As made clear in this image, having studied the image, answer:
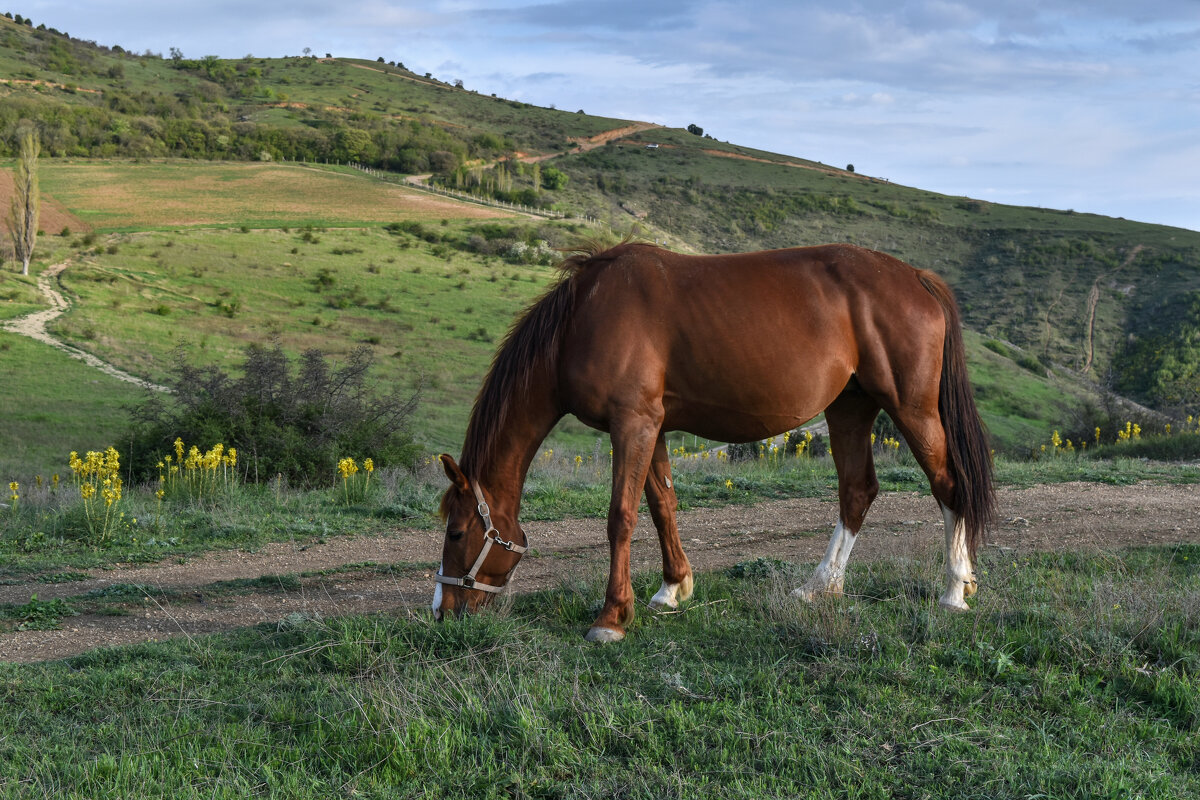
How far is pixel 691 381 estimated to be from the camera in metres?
5.38

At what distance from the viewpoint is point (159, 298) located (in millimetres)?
33938

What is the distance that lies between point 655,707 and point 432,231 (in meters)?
50.7

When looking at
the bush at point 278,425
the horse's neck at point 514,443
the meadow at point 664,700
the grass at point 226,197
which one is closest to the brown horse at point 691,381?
the horse's neck at point 514,443

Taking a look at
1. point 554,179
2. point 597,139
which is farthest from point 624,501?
point 597,139

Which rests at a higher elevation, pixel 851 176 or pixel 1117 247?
pixel 851 176

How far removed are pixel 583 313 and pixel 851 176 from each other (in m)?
98.0

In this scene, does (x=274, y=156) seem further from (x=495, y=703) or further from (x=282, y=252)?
(x=495, y=703)

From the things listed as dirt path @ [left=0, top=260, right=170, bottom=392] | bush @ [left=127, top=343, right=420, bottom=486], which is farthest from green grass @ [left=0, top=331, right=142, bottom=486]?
bush @ [left=127, top=343, right=420, bottom=486]

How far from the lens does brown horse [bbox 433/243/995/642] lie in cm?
521

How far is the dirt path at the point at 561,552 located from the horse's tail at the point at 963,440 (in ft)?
1.53

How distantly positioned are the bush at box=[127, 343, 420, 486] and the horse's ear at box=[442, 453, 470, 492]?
7.59m

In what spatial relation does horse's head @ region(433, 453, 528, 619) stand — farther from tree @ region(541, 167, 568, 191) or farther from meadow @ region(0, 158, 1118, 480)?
tree @ region(541, 167, 568, 191)

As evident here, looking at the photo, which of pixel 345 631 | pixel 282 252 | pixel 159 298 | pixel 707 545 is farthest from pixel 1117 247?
pixel 345 631

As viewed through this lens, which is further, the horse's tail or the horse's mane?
the horse's tail
